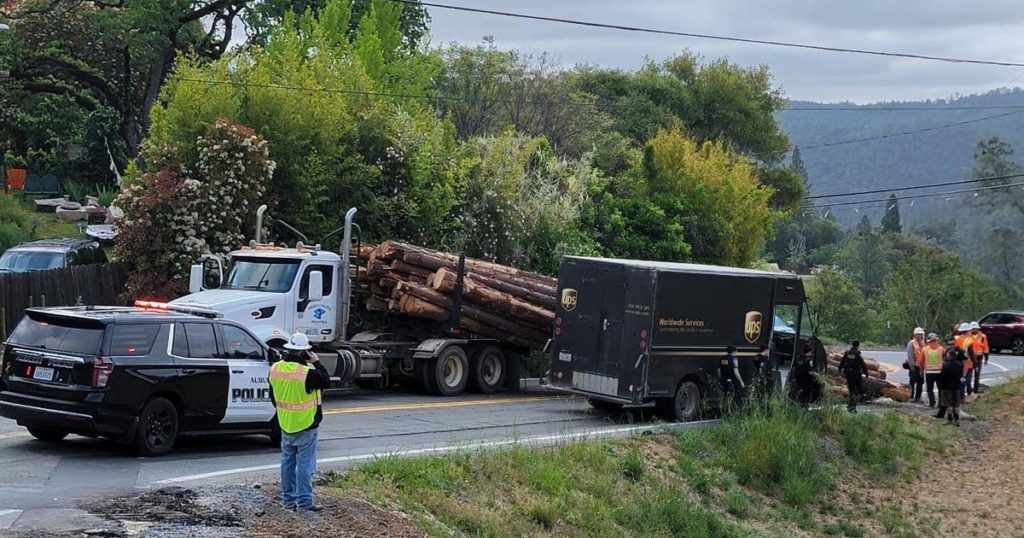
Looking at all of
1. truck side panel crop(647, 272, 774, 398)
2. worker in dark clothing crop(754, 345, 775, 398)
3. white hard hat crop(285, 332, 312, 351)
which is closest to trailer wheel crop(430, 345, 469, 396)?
truck side panel crop(647, 272, 774, 398)

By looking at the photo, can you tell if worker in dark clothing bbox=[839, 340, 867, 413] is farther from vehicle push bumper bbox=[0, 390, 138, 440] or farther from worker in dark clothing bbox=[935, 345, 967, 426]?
vehicle push bumper bbox=[0, 390, 138, 440]

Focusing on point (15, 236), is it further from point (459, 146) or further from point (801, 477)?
point (801, 477)

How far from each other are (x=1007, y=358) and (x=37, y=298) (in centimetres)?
3409

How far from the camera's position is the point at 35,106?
50.3 metres

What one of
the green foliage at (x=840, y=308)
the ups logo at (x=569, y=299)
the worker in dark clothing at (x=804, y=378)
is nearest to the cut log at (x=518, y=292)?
the ups logo at (x=569, y=299)

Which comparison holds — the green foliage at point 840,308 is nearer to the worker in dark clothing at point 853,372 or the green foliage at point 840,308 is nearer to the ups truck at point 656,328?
the worker in dark clothing at point 853,372

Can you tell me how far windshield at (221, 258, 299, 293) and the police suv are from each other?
18.0 feet

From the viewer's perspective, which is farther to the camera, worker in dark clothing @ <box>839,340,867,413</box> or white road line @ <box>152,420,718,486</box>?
worker in dark clothing @ <box>839,340,867,413</box>

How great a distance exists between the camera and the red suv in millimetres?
45219

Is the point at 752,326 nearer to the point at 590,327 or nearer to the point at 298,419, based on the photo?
the point at 590,327

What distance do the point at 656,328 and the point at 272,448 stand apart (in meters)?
7.15

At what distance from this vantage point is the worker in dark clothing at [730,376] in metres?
21.2

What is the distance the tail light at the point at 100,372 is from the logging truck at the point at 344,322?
347 cm

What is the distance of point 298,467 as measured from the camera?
11.2m
